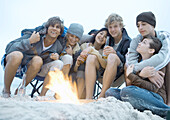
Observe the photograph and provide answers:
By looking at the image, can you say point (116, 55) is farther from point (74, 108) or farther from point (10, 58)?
point (74, 108)

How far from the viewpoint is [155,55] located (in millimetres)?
1716

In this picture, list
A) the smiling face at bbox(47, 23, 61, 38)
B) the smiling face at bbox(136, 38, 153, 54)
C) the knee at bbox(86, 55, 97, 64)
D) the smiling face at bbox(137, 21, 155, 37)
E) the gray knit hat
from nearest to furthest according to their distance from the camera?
1. the smiling face at bbox(136, 38, 153, 54)
2. the smiling face at bbox(137, 21, 155, 37)
3. the knee at bbox(86, 55, 97, 64)
4. the smiling face at bbox(47, 23, 61, 38)
5. the gray knit hat

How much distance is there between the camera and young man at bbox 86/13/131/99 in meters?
2.21

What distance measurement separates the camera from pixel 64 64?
256 centimetres

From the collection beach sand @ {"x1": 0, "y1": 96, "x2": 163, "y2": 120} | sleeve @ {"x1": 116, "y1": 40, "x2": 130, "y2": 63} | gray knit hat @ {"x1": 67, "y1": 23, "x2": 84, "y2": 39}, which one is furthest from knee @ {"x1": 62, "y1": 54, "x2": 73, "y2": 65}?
beach sand @ {"x1": 0, "y1": 96, "x2": 163, "y2": 120}

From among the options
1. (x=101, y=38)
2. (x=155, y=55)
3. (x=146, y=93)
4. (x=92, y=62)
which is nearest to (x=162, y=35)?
(x=155, y=55)

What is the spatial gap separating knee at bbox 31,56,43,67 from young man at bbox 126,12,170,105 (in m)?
1.08

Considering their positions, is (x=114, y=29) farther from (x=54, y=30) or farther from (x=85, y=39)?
(x=54, y=30)

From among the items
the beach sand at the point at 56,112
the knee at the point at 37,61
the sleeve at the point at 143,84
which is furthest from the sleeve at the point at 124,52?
the beach sand at the point at 56,112

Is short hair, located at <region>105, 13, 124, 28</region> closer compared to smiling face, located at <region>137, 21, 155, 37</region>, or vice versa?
smiling face, located at <region>137, 21, 155, 37</region>

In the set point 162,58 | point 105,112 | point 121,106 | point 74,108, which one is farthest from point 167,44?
point 74,108

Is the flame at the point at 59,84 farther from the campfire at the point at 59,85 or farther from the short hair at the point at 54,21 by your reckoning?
the short hair at the point at 54,21

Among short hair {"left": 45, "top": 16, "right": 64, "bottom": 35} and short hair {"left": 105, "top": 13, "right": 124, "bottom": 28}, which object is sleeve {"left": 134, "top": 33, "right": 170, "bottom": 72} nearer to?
short hair {"left": 105, "top": 13, "right": 124, "bottom": 28}

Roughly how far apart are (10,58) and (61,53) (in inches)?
27.6
